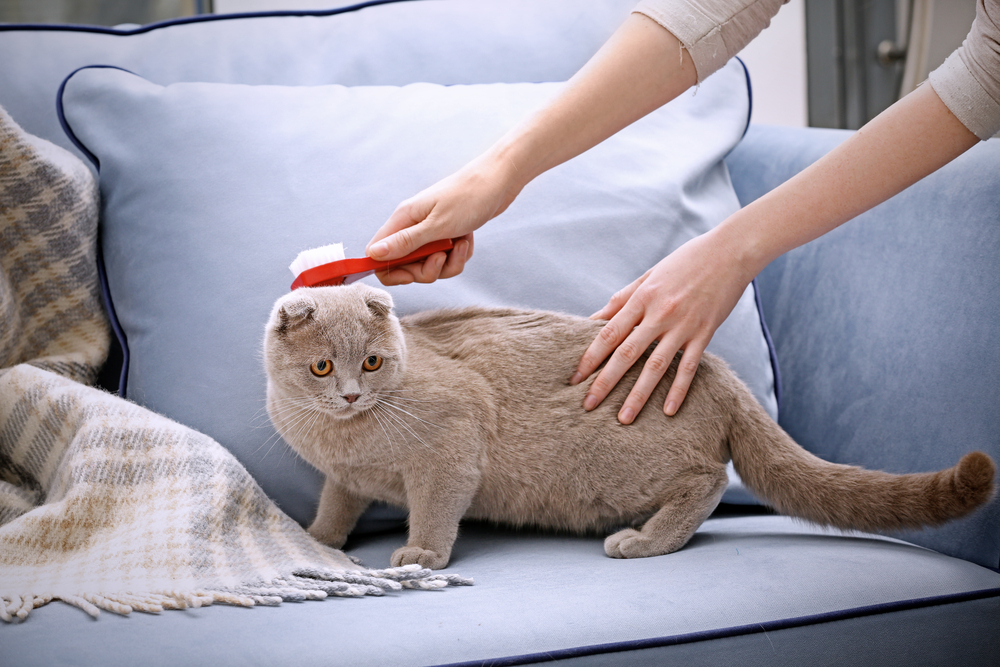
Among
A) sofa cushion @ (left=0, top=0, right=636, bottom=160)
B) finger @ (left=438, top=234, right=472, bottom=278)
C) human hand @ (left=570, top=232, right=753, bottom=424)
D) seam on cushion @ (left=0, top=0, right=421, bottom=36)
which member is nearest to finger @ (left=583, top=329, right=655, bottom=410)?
human hand @ (left=570, top=232, right=753, bottom=424)

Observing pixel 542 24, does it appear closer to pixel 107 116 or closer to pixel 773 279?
pixel 773 279

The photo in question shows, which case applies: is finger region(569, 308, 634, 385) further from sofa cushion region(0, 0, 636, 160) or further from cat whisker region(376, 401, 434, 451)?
sofa cushion region(0, 0, 636, 160)

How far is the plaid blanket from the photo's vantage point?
0.78 meters

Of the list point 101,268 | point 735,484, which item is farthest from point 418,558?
point 101,268

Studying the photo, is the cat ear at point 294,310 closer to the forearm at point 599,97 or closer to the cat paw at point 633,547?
the forearm at point 599,97

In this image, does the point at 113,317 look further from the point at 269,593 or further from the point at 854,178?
the point at 854,178

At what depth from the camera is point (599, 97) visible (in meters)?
1.05

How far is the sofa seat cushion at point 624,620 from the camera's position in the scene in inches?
26.1

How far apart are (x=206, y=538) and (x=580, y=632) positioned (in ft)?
1.54

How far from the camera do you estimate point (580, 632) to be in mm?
709

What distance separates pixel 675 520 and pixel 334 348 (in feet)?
1.79

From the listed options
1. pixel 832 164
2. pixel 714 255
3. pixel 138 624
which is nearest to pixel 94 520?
pixel 138 624

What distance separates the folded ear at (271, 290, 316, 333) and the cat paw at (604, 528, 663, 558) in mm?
536

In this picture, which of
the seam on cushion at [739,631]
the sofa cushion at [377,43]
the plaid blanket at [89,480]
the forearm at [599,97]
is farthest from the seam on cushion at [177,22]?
the seam on cushion at [739,631]
